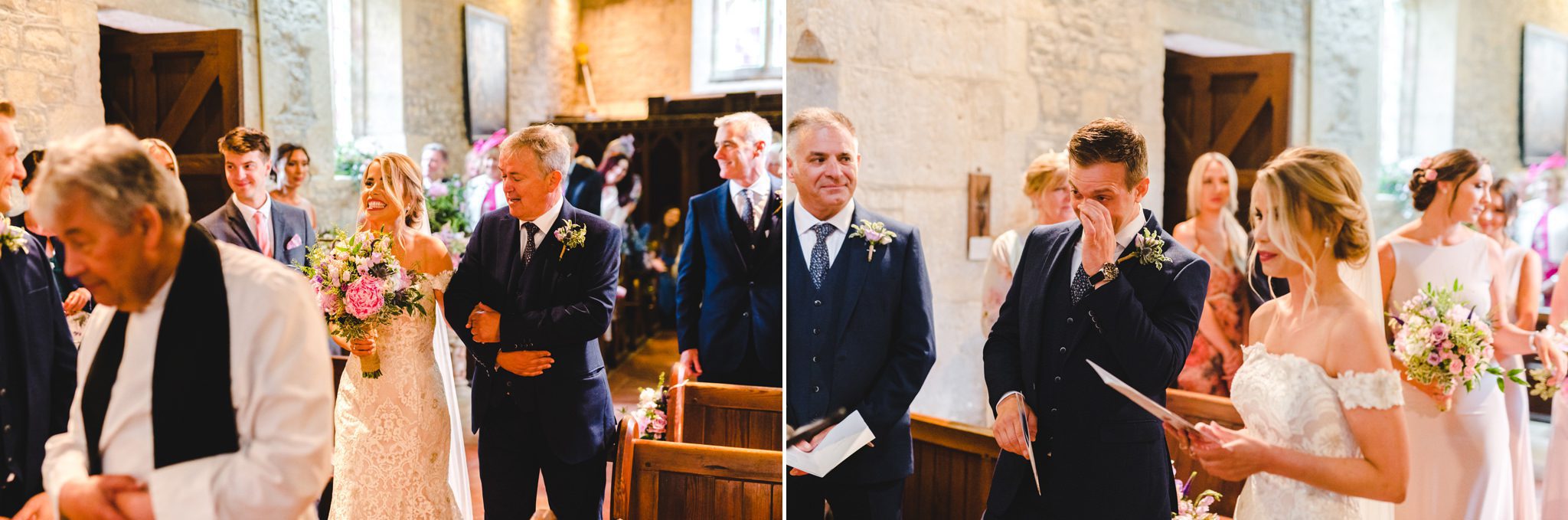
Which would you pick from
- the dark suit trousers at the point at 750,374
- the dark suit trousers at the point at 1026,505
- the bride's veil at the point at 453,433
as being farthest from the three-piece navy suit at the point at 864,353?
the bride's veil at the point at 453,433

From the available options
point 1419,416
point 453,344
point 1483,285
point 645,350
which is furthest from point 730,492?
point 1483,285

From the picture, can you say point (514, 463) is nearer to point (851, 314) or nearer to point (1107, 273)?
point (851, 314)

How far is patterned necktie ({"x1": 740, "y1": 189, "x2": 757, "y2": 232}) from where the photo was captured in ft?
8.89

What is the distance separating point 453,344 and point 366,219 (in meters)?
0.53

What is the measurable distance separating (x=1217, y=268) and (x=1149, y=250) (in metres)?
1.83

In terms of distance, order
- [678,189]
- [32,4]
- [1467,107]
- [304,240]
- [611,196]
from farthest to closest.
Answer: [1467,107]
[678,189]
[611,196]
[304,240]
[32,4]

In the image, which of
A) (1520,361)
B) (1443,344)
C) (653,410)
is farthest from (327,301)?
(1520,361)

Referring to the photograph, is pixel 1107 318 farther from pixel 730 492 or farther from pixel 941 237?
pixel 941 237

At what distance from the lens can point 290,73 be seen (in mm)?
1964

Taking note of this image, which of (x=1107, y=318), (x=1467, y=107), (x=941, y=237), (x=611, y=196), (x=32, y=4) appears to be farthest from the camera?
(x=1467, y=107)

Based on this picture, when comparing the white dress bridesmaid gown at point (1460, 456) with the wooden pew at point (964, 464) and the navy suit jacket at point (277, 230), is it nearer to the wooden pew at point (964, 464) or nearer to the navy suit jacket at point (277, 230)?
the wooden pew at point (964, 464)

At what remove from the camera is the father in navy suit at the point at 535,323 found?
2203 mm

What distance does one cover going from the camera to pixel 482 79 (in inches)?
87.8

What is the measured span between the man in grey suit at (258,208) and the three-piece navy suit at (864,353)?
1.18 metres
